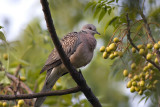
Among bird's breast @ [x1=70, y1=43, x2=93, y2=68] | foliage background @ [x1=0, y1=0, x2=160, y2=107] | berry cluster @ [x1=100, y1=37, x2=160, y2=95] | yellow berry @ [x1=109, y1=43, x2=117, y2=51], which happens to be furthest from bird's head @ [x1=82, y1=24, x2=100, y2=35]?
yellow berry @ [x1=109, y1=43, x2=117, y2=51]

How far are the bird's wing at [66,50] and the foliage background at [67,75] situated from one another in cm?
43

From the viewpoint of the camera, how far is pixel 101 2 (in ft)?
10.4

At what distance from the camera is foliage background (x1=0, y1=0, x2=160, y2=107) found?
3.42 m

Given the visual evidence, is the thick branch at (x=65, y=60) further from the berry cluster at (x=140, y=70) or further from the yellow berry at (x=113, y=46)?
the yellow berry at (x=113, y=46)

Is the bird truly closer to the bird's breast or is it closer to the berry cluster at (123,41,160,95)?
the bird's breast

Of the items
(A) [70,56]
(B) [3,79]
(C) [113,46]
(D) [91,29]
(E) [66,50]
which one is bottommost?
(C) [113,46]

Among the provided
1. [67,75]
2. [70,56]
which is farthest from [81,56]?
[67,75]

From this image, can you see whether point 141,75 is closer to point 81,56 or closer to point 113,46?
point 113,46

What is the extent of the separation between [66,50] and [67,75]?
90cm

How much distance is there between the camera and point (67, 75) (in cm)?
469

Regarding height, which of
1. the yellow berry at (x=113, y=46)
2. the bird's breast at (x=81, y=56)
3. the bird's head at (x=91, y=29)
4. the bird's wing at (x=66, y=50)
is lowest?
the yellow berry at (x=113, y=46)

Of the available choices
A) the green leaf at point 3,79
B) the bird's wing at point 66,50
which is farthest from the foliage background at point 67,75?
the bird's wing at point 66,50

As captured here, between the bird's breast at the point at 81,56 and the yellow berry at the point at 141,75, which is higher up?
the bird's breast at the point at 81,56

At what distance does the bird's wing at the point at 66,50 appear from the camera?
12.4 feet
